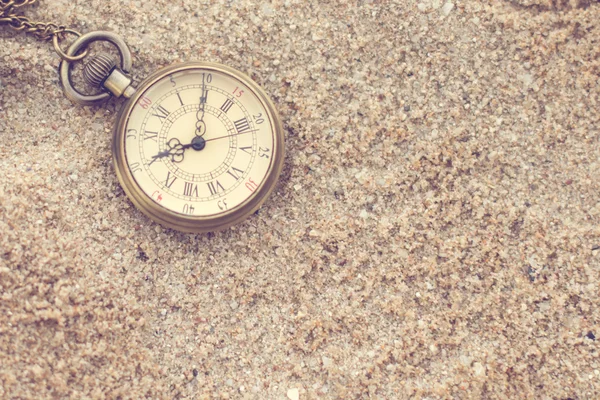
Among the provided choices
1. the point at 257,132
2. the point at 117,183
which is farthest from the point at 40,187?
the point at 257,132

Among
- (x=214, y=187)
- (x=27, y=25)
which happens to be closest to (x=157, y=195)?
(x=214, y=187)

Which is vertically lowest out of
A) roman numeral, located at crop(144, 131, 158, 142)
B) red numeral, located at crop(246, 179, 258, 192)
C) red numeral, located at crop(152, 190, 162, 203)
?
red numeral, located at crop(152, 190, 162, 203)

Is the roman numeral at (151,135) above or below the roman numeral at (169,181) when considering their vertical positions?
above

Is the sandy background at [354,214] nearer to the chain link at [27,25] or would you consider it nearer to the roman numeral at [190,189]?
the chain link at [27,25]

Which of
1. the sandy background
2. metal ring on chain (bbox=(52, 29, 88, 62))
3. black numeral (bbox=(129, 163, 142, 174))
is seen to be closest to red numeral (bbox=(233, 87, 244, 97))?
the sandy background

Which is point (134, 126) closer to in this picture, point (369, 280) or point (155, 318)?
point (155, 318)

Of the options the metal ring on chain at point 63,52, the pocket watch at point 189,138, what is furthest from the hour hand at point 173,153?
the metal ring on chain at point 63,52

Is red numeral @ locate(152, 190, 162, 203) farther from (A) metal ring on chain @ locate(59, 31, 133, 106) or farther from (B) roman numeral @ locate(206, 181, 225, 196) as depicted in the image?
(A) metal ring on chain @ locate(59, 31, 133, 106)
